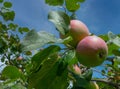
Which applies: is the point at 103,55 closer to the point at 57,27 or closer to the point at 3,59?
the point at 57,27

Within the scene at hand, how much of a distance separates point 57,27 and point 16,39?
10.4 feet

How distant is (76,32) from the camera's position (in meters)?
1.39

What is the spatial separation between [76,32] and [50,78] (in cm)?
22

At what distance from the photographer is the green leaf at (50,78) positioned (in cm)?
143

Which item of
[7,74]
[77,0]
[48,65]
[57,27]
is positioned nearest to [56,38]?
[57,27]

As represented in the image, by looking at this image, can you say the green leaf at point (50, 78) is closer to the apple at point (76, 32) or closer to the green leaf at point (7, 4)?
the apple at point (76, 32)

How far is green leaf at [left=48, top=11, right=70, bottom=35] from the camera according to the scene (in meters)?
1.34

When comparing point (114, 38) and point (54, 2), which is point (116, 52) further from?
point (54, 2)

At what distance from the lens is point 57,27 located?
1335mm

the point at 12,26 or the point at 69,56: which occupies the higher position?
the point at 69,56

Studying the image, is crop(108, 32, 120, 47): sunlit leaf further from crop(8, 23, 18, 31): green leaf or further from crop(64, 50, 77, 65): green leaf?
crop(8, 23, 18, 31): green leaf

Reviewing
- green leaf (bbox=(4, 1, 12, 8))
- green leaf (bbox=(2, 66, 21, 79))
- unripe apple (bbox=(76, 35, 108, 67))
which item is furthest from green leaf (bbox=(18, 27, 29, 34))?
unripe apple (bbox=(76, 35, 108, 67))

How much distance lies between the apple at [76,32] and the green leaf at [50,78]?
12 cm

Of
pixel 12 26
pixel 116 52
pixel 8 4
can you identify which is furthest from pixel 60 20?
pixel 12 26
